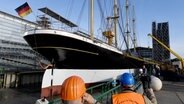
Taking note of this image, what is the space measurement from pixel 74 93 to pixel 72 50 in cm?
1335

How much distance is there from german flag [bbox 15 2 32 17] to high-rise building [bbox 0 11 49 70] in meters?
11.4

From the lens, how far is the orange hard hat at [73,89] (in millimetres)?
2494

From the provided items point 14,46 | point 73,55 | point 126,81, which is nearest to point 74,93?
point 126,81

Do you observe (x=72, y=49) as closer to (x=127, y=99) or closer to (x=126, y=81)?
(x=126, y=81)

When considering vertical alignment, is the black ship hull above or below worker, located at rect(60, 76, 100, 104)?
above

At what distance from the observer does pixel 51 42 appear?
51.0 ft

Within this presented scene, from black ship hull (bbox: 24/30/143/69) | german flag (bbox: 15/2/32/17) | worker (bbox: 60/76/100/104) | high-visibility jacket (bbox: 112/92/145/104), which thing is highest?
german flag (bbox: 15/2/32/17)

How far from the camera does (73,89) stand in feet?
8.33

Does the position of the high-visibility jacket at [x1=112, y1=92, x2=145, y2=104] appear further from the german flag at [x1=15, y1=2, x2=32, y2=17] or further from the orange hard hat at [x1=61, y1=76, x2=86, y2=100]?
the german flag at [x1=15, y1=2, x2=32, y2=17]

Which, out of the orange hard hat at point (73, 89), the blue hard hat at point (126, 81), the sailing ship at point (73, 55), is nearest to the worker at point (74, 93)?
the orange hard hat at point (73, 89)

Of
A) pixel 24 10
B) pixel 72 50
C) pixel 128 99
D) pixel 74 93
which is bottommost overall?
pixel 128 99

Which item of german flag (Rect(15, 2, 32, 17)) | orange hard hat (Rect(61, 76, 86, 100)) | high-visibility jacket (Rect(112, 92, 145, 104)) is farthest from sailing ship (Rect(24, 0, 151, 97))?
orange hard hat (Rect(61, 76, 86, 100))

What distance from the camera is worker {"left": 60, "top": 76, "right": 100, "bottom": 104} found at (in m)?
2.46

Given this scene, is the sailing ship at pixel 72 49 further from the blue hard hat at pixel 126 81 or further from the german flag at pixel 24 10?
the blue hard hat at pixel 126 81
